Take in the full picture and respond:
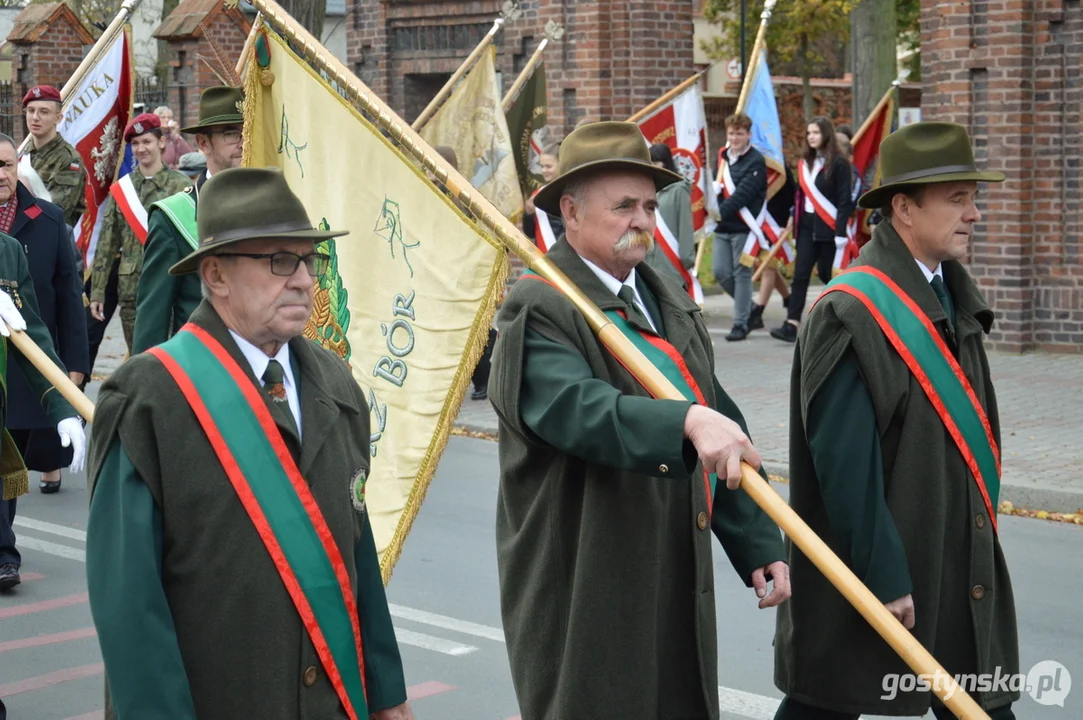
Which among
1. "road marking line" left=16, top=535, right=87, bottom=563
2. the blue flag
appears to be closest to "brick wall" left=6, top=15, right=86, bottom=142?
the blue flag

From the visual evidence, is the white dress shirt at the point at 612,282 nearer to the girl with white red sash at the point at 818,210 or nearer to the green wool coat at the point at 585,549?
the green wool coat at the point at 585,549

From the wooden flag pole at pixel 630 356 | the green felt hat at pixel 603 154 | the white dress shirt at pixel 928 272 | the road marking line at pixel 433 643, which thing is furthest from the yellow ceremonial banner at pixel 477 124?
the green felt hat at pixel 603 154

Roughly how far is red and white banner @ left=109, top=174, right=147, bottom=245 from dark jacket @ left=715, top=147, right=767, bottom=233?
7.82 m

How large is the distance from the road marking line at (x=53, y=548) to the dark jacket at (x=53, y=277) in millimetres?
694

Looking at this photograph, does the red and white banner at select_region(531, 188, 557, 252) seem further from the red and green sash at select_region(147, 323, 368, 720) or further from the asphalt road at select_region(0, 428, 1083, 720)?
the red and green sash at select_region(147, 323, 368, 720)

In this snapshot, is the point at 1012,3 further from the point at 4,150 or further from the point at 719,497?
the point at 719,497

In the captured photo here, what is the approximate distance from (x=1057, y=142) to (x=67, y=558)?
9670 mm

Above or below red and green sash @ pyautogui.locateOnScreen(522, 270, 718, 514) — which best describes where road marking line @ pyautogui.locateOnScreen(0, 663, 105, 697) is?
below

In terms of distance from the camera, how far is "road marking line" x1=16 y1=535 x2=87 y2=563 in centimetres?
826

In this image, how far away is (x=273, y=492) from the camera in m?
3.21

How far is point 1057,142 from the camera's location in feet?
46.5

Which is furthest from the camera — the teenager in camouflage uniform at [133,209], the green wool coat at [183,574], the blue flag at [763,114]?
the blue flag at [763,114]

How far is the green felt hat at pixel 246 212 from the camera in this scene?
3301mm

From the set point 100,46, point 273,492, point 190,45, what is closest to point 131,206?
point 100,46
